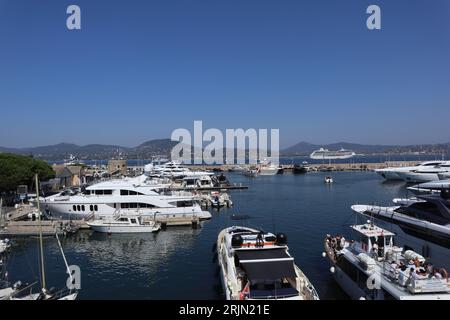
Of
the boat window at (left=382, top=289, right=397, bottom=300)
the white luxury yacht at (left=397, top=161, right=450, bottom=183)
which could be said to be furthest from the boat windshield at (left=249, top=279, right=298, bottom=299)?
the white luxury yacht at (left=397, top=161, right=450, bottom=183)

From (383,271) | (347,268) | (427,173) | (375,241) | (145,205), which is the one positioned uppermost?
(375,241)

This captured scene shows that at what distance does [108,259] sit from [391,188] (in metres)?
58.7

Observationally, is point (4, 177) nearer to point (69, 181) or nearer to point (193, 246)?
point (69, 181)

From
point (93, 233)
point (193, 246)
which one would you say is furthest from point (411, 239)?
point (93, 233)

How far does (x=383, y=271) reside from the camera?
15.2 metres

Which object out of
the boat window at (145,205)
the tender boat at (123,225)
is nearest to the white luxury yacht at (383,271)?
the tender boat at (123,225)

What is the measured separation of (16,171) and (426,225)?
1724 inches

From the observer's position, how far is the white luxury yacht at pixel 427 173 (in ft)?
231

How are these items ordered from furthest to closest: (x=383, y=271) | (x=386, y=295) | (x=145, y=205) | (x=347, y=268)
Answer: (x=145, y=205) → (x=347, y=268) → (x=383, y=271) → (x=386, y=295)

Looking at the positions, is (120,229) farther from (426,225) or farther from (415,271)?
(415,271)

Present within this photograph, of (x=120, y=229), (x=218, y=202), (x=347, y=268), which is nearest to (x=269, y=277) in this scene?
(x=347, y=268)

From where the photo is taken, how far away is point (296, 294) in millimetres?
13727

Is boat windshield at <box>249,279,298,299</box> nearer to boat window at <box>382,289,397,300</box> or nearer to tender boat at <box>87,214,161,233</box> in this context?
boat window at <box>382,289,397,300</box>
